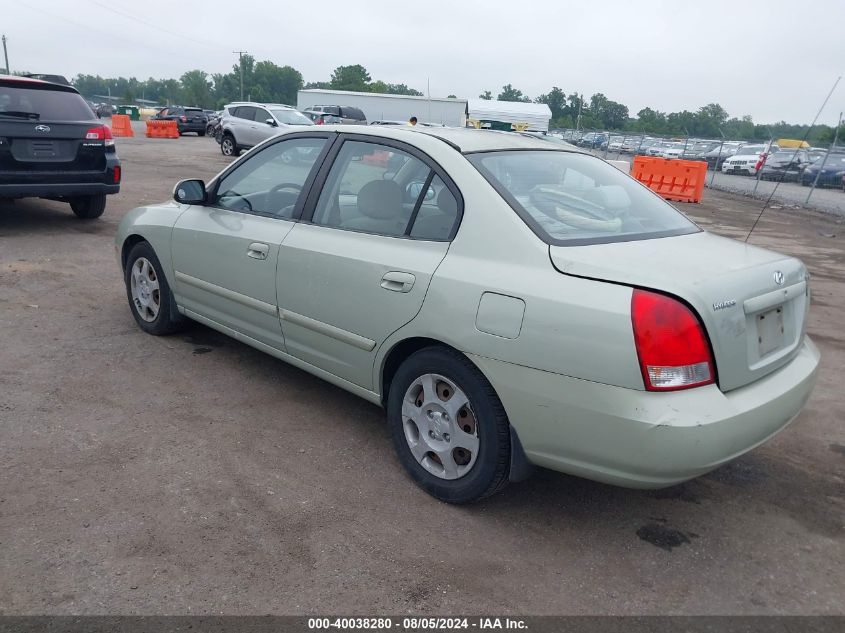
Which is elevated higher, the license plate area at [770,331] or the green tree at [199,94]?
the license plate area at [770,331]

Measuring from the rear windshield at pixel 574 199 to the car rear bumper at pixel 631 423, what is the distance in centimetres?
64

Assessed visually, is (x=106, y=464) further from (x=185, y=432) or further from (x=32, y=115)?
(x=32, y=115)

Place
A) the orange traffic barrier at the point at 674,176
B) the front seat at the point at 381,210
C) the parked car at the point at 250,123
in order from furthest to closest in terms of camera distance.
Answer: the parked car at the point at 250,123
the orange traffic barrier at the point at 674,176
the front seat at the point at 381,210

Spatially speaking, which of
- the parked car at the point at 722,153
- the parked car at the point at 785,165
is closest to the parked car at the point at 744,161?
the parked car at the point at 722,153

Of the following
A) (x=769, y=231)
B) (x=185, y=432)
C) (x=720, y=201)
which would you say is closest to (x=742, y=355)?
(x=185, y=432)

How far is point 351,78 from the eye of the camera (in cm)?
10994

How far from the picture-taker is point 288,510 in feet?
10.1

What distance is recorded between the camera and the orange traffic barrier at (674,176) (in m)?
18.0

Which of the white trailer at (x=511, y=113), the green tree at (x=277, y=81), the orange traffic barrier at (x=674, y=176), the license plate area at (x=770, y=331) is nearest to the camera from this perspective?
the license plate area at (x=770, y=331)

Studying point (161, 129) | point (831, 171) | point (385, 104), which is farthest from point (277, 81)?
point (831, 171)

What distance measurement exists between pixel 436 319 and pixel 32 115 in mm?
6814

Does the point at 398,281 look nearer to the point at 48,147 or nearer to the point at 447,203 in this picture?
the point at 447,203

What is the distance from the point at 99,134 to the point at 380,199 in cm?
621

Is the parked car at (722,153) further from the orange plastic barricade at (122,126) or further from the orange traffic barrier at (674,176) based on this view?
the orange plastic barricade at (122,126)
